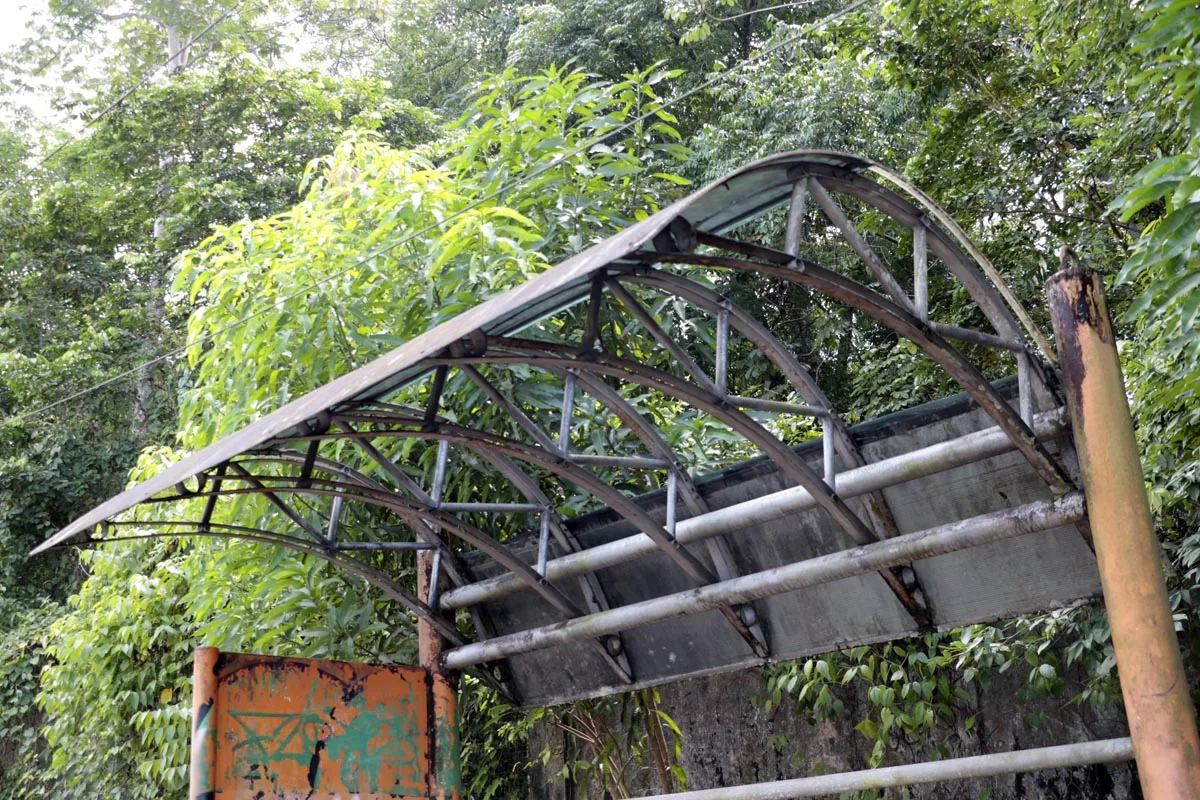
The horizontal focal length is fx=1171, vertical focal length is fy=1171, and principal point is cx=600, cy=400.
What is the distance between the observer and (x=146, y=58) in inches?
646

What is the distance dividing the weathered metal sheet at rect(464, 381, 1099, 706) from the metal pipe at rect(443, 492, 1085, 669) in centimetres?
27

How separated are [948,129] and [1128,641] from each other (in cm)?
461

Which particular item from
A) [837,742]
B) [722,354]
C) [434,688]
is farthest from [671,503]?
[837,742]

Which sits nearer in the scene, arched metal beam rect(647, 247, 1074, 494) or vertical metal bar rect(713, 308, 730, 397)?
arched metal beam rect(647, 247, 1074, 494)

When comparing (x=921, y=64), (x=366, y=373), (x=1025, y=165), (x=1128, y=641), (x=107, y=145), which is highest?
(x=107, y=145)

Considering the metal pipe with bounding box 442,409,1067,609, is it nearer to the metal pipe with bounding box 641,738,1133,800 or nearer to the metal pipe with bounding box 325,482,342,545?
the metal pipe with bounding box 325,482,342,545

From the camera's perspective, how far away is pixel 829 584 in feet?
13.9

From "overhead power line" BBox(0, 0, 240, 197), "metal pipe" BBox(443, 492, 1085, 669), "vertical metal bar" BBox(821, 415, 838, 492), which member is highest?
→ "overhead power line" BBox(0, 0, 240, 197)

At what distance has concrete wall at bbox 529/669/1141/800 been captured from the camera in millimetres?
5184

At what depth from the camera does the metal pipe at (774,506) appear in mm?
3469

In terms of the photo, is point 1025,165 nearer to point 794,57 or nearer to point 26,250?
point 794,57

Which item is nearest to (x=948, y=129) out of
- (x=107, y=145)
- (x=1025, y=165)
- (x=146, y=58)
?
(x=1025, y=165)

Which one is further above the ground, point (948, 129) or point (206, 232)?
point (206, 232)

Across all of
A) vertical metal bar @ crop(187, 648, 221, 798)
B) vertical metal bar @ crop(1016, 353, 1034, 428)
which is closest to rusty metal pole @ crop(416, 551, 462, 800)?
vertical metal bar @ crop(187, 648, 221, 798)
